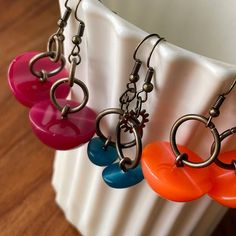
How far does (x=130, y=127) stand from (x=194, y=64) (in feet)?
0.23

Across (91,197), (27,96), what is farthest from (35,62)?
(91,197)

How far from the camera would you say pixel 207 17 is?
1.57 ft

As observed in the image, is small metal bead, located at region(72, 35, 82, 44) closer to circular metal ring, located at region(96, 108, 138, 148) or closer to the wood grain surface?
circular metal ring, located at region(96, 108, 138, 148)

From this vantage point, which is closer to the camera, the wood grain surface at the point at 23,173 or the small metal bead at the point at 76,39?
the small metal bead at the point at 76,39

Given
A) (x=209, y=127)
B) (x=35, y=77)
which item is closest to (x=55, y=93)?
(x=35, y=77)

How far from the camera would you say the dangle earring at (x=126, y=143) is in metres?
0.31

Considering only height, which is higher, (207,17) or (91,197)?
(207,17)

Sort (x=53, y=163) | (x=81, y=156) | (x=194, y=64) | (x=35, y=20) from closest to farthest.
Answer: (x=194, y=64) < (x=81, y=156) < (x=53, y=163) < (x=35, y=20)

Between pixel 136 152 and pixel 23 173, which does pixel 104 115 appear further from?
pixel 23 173

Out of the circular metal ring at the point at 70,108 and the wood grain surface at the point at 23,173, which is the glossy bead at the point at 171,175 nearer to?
the circular metal ring at the point at 70,108

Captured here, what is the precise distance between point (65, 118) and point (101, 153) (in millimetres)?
37

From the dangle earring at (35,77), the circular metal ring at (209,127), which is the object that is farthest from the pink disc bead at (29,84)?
the circular metal ring at (209,127)

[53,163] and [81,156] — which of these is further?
[53,163]

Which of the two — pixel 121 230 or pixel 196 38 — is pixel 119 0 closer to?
pixel 196 38
